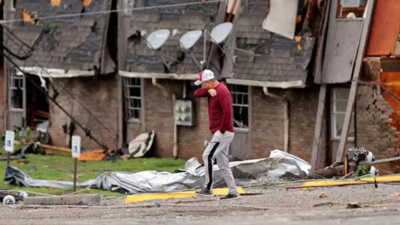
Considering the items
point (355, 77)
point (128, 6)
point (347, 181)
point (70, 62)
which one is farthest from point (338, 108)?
point (70, 62)

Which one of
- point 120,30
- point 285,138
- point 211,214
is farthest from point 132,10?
point 211,214

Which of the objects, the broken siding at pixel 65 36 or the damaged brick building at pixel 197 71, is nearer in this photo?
the damaged brick building at pixel 197 71

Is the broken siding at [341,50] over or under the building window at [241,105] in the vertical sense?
over

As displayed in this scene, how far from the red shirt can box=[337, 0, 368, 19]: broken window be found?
931 cm

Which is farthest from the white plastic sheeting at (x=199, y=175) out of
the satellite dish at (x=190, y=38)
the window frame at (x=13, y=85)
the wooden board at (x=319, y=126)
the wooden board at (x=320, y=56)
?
the window frame at (x=13, y=85)

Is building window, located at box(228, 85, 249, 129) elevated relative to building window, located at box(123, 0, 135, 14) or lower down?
lower down

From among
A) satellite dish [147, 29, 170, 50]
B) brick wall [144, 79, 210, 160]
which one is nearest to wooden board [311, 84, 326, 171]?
brick wall [144, 79, 210, 160]

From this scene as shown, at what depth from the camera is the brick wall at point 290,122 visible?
83.5ft

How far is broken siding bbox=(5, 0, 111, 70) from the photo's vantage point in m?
30.1

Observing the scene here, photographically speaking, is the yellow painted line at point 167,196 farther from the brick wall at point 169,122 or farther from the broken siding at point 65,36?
the broken siding at point 65,36

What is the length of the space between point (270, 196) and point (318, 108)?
9005 millimetres

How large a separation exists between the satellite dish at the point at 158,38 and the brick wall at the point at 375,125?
667cm

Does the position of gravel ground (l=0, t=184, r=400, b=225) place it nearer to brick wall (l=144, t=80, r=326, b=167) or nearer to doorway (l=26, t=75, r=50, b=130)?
brick wall (l=144, t=80, r=326, b=167)

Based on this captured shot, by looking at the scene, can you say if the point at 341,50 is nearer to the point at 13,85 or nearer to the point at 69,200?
the point at 69,200
